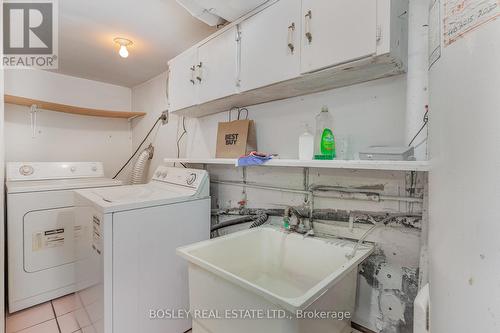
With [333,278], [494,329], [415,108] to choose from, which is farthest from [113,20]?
[494,329]

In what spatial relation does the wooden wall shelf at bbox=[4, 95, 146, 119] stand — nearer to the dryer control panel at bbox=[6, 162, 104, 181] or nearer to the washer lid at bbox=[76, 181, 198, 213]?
the dryer control panel at bbox=[6, 162, 104, 181]

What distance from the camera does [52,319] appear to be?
192 cm

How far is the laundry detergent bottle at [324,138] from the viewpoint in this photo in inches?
54.4

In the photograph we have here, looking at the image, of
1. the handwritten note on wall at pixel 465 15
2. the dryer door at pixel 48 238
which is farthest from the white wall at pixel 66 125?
the handwritten note on wall at pixel 465 15

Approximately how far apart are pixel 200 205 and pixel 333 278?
1.16 meters

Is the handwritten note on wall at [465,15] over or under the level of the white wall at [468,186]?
over

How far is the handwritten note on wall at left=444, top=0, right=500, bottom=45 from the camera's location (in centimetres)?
46

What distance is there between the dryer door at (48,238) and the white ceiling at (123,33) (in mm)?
1536

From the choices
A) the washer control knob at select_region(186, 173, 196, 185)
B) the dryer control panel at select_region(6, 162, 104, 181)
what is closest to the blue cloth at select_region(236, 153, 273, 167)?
the washer control knob at select_region(186, 173, 196, 185)

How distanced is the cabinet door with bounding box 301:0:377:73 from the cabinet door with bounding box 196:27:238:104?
1.84 feet

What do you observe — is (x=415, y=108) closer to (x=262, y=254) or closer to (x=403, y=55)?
(x=403, y=55)

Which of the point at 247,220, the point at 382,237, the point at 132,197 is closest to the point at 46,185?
the point at 132,197

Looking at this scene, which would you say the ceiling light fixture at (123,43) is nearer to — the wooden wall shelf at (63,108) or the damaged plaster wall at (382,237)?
the wooden wall shelf at (63,108)

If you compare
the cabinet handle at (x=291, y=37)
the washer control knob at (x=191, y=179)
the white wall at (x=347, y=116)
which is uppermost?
the cabinet handle at (x=291, y=37)
